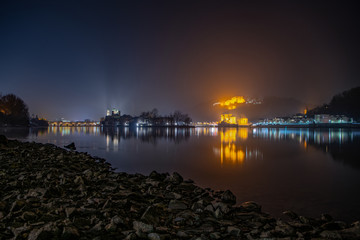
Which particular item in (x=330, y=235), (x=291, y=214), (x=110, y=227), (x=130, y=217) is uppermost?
(x=110, y=227)

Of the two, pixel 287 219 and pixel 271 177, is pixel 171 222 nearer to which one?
pixel 287 219

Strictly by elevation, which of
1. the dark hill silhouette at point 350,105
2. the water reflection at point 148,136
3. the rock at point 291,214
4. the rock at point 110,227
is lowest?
the water reflection at point 148,136

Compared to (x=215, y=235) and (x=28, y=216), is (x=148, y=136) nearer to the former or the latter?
(x=28, y=216)

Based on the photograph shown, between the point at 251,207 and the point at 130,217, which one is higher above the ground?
the point at 130,217

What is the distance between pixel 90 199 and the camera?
7.38 meters

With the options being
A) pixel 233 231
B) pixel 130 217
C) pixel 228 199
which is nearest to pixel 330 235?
pixel 233 231

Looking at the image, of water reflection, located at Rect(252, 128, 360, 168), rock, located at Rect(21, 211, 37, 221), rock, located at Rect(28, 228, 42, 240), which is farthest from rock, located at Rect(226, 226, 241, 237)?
water reflection, located at Rect(252, 128, 360, 168)

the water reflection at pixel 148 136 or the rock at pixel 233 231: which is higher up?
the rock at pixel 233 231

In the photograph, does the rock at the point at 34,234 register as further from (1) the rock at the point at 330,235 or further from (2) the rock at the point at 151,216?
(1) the rock at the point at 330,235

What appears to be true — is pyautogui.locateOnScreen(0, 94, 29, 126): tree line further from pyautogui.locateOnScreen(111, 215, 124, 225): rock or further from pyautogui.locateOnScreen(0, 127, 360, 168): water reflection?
pyautogui.locateOnScreen(111, 215, 124, 225): rock

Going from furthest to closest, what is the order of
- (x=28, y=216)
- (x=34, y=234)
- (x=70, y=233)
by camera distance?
(x=28, y=216), (x=70, y=233), (x=34, y=234)

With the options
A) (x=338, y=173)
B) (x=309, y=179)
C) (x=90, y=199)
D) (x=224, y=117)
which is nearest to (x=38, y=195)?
(x=90, y=199)

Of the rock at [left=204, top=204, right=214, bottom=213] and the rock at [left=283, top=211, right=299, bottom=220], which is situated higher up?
the rock at [left=204, top=204, right=214, bottom=213]

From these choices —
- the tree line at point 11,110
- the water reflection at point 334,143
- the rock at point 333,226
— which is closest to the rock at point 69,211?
the rock at point 333,226
